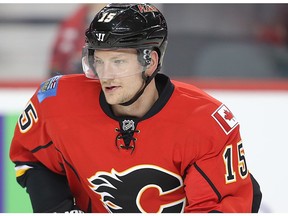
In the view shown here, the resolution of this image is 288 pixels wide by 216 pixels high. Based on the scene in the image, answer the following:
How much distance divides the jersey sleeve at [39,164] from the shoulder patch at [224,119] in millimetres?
470

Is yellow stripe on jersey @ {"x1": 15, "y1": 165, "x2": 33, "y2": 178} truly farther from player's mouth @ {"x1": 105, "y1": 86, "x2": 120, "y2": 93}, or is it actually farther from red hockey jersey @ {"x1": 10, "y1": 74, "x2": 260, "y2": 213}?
player's mouth @ {"x1": 105, "y1": 86, "x2": 120, "y2": 93}

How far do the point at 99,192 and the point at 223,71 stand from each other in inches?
78.1

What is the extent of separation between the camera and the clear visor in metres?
2.00

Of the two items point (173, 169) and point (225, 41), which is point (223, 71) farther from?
point (173, 169)

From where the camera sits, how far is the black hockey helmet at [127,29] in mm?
1992

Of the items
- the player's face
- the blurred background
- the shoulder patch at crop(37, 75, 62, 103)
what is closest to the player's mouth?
the player's face

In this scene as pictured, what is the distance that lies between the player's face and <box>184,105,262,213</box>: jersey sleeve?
0.23 m

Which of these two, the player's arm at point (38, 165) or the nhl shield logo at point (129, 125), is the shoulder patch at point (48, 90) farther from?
the nhl shield logo at point (129, 125)

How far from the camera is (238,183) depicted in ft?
6.60

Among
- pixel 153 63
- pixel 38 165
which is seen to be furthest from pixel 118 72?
pixel 38 165

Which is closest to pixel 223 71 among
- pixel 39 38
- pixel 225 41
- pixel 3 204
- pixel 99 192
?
pixel 225 41

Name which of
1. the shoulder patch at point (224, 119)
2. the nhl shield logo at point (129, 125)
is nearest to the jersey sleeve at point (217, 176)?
the shoulder patch at point (224, 119)

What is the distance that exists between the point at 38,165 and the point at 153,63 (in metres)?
0.45

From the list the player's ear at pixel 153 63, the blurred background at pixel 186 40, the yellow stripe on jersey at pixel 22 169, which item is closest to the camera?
the player's ear at pixel 153 63
